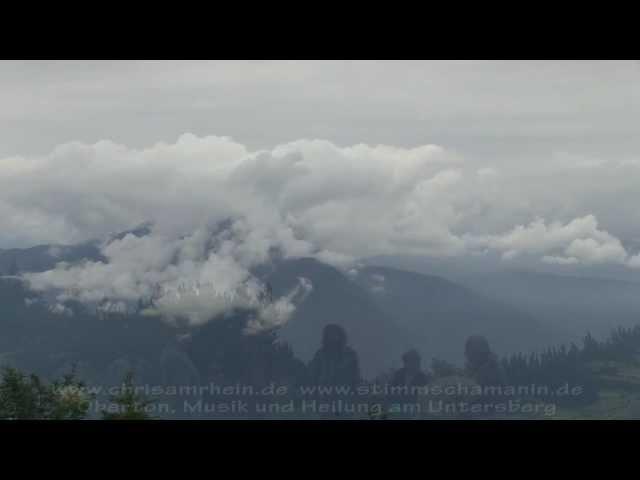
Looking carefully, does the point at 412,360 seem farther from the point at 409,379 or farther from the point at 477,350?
the point at 409,379

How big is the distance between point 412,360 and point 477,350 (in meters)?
16.3

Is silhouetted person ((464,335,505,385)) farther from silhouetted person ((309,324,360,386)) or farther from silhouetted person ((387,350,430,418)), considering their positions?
silhouetted person ((309,324,360,386))

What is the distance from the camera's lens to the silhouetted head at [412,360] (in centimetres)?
18500

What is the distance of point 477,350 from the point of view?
187m

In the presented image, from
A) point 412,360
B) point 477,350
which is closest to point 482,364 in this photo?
point 477,350

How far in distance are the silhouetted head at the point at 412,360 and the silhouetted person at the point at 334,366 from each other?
13475mm

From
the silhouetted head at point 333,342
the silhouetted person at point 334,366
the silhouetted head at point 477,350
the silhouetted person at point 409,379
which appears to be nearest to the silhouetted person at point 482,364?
the silhouetted head at point 477,350

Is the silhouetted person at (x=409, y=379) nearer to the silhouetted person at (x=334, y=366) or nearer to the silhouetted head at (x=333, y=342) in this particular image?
the silhouetted person at (x=334, y=366)
